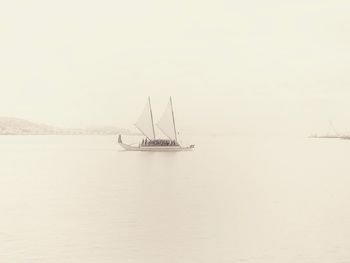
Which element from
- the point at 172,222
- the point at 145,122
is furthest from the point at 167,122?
the point at 172,222

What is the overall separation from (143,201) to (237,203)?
843cm

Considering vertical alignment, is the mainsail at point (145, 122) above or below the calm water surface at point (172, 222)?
above

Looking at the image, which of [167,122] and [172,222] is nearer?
[172,222]

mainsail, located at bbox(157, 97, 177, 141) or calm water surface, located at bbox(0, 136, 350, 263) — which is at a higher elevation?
mainsail, located at bbox(157, 97, 177, 141)

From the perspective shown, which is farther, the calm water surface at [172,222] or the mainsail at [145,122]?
the mainsail at [145,122]

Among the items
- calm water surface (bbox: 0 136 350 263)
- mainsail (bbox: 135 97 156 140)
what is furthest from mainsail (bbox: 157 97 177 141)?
calm water surface (bbox: 0 136 350 263)

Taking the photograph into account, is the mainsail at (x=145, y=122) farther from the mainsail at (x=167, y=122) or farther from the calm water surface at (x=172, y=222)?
the calm water surface at (x=172, y=222)

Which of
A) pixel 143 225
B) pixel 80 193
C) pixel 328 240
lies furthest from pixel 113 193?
pixel 328 240

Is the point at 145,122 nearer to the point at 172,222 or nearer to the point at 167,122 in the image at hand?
the point at 167,122

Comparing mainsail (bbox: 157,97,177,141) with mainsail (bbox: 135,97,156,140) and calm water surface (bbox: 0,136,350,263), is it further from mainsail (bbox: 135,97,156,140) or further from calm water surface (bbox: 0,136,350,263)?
calm water surface (bbox: 0,136,350,263)

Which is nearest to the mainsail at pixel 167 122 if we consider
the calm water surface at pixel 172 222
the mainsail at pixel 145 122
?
the mainsail at pixel 145 122

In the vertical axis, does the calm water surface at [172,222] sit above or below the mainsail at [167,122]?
below

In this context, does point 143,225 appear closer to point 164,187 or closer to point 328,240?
point 328,240

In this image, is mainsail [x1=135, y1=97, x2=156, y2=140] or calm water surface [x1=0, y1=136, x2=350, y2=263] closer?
calm water surface [x1=0, y1=136, x2=350, y2=263]
